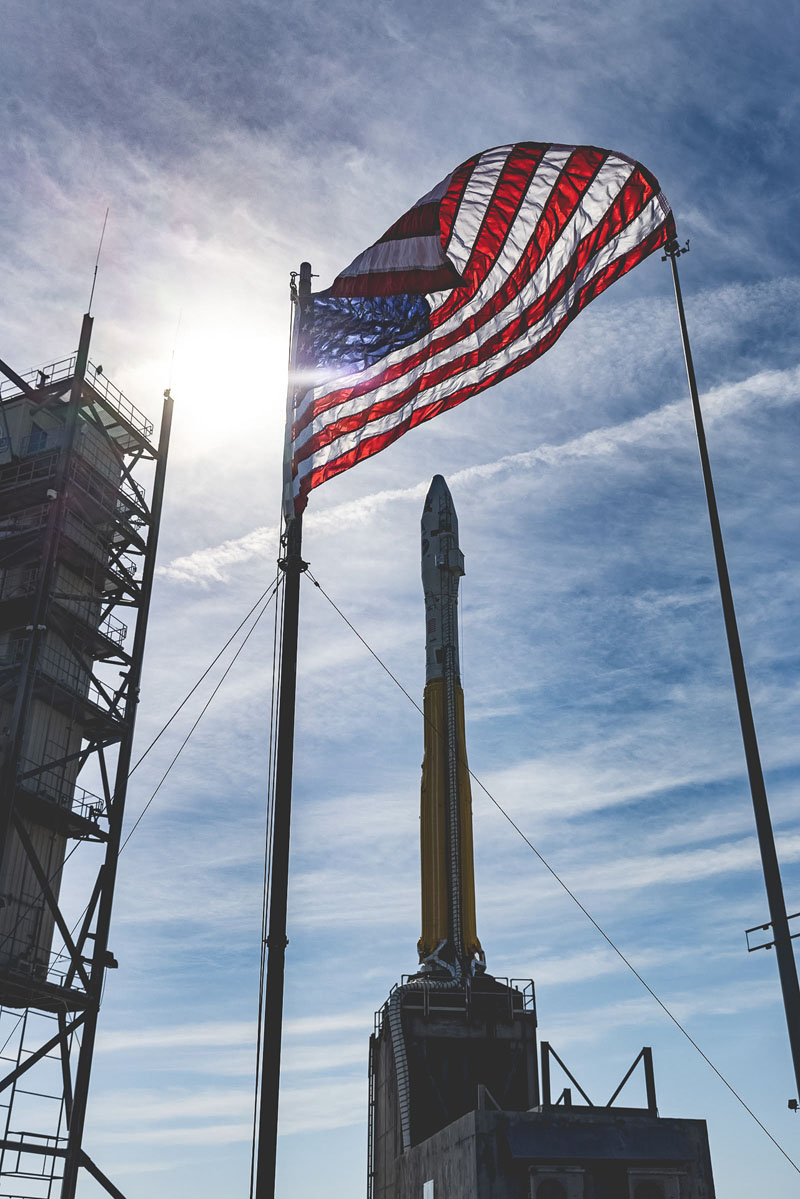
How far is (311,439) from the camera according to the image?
15875mm

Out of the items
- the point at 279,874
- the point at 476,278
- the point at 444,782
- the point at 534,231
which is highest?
the point at 444,782

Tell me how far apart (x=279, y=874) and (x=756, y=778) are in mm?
5561

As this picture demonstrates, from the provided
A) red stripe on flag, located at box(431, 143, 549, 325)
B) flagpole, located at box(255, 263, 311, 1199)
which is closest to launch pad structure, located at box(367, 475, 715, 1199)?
flagpole, located at box(255, 263, 311, 1199)

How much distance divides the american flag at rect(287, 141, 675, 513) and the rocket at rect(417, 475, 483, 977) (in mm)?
22813

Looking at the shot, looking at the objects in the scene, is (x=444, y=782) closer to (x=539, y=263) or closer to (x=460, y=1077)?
(x=460, y=1077)

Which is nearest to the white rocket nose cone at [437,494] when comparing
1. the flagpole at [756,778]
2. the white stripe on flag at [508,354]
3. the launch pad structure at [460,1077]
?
the launch pad structure at [460,1077]

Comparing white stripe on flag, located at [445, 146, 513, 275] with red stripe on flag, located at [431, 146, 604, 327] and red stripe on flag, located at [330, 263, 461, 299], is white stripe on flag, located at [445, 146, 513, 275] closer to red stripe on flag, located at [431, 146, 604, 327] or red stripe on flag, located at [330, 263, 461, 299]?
red stripe on flag, located at [431, 146, 604, 327]

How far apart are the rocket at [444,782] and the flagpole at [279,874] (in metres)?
25.3

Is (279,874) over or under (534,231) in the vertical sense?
under

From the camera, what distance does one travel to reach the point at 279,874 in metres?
11.8

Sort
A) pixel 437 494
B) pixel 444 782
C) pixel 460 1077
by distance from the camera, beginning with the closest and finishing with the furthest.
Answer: pixel 460 1077
pixel 444 782
pixel 437 494

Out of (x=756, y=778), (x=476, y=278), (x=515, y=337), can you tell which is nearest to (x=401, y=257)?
(x=476, y=278)

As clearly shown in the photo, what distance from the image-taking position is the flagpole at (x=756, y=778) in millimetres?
10867

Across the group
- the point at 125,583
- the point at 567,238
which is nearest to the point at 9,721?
the point at 125,583
